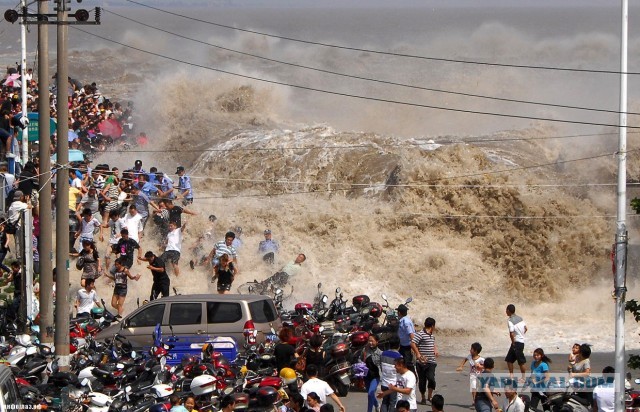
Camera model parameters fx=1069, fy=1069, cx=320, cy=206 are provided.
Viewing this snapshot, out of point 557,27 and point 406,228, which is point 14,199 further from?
point 557,27

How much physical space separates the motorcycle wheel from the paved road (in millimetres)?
92

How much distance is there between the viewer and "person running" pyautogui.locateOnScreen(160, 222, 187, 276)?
2405 cm

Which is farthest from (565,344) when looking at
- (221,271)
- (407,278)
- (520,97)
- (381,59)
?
(381,59)

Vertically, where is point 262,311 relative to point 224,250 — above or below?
below

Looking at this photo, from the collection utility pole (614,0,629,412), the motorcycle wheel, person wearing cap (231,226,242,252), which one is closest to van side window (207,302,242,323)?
the motorcycle wheel

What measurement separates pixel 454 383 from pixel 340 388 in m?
2.28

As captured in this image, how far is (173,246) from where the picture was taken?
24109 mm

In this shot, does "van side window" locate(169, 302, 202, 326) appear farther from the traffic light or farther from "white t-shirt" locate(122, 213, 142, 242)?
the traffic light

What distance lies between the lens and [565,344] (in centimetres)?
2278

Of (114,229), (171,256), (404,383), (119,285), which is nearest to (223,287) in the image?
(119,285)

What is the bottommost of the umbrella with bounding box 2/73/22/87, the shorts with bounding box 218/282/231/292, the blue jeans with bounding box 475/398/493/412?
the blue jeans with bounding box 475/398/493/412

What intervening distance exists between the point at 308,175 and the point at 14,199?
1434 centimetres

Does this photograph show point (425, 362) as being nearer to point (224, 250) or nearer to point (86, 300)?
point (86, 300)

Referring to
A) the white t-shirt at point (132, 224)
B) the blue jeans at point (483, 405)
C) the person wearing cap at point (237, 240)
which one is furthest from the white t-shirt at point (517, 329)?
the white t-shirt at point (132, 224)
